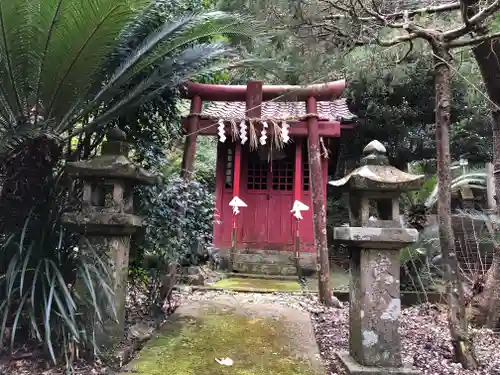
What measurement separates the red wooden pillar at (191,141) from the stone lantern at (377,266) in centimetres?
288

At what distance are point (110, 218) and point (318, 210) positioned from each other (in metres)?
3.55

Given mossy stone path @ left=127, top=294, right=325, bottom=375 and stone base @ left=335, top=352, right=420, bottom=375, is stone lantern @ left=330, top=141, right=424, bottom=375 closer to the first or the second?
stone base @ left=335, top=352, right=420, bottom=375

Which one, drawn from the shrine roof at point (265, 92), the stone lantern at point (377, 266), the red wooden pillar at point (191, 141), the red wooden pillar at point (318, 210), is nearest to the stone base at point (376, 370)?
the stone lantern at point (377, 266)

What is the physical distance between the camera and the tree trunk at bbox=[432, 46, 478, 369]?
3.69m

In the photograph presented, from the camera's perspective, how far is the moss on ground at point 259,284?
7284mm

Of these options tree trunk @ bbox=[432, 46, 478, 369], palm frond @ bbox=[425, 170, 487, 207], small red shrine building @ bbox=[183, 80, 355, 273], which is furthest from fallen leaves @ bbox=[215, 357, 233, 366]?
palm frond @ bbox=[425, 170, 487, 207]

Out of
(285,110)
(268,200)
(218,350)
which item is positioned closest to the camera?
(218,350)

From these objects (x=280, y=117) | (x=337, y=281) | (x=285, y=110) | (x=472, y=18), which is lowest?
(x=337, y=281)

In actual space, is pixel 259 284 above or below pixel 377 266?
below

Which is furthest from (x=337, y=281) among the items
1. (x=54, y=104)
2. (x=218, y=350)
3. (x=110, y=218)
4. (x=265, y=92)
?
(x=54, y=104)

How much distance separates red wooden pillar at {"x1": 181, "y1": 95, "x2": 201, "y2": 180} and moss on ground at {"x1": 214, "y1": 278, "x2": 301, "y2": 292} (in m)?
2.22

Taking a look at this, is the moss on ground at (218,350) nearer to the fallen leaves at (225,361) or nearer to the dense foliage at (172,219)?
the fallen leaves at (225,361)

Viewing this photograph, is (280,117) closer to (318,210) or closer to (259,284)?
(318,210)

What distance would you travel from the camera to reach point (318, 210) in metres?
6.32
